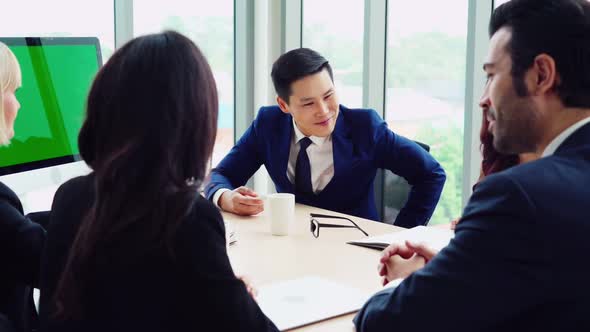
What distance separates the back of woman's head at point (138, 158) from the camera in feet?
3.41

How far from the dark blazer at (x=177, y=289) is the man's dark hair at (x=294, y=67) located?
160cm

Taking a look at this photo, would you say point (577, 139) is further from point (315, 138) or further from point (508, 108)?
point (315, 138)

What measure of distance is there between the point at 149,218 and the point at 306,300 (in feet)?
1.73

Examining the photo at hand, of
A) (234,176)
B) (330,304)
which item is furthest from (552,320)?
(234,176)

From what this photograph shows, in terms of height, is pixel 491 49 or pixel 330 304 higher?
pixel 491 49

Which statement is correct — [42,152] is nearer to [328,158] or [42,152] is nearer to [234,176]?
[234,176]

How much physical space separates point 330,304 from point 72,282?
57cm

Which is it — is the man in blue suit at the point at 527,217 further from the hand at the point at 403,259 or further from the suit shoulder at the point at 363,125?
the suit shoulder at the point at 363,125

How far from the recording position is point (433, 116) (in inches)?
135

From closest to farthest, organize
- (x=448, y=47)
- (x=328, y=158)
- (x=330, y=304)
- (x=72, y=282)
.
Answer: (x=72, y=282) < (x=330, y=304) < (x=328, y=158) < (x=448, y=47)

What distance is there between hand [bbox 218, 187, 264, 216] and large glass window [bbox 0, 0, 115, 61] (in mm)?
1016

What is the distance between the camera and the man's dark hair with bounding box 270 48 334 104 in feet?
8.63

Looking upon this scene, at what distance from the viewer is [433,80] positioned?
11.1ft

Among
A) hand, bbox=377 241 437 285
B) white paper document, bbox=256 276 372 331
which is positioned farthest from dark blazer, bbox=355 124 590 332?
hand, bbox=377 241 437 285
